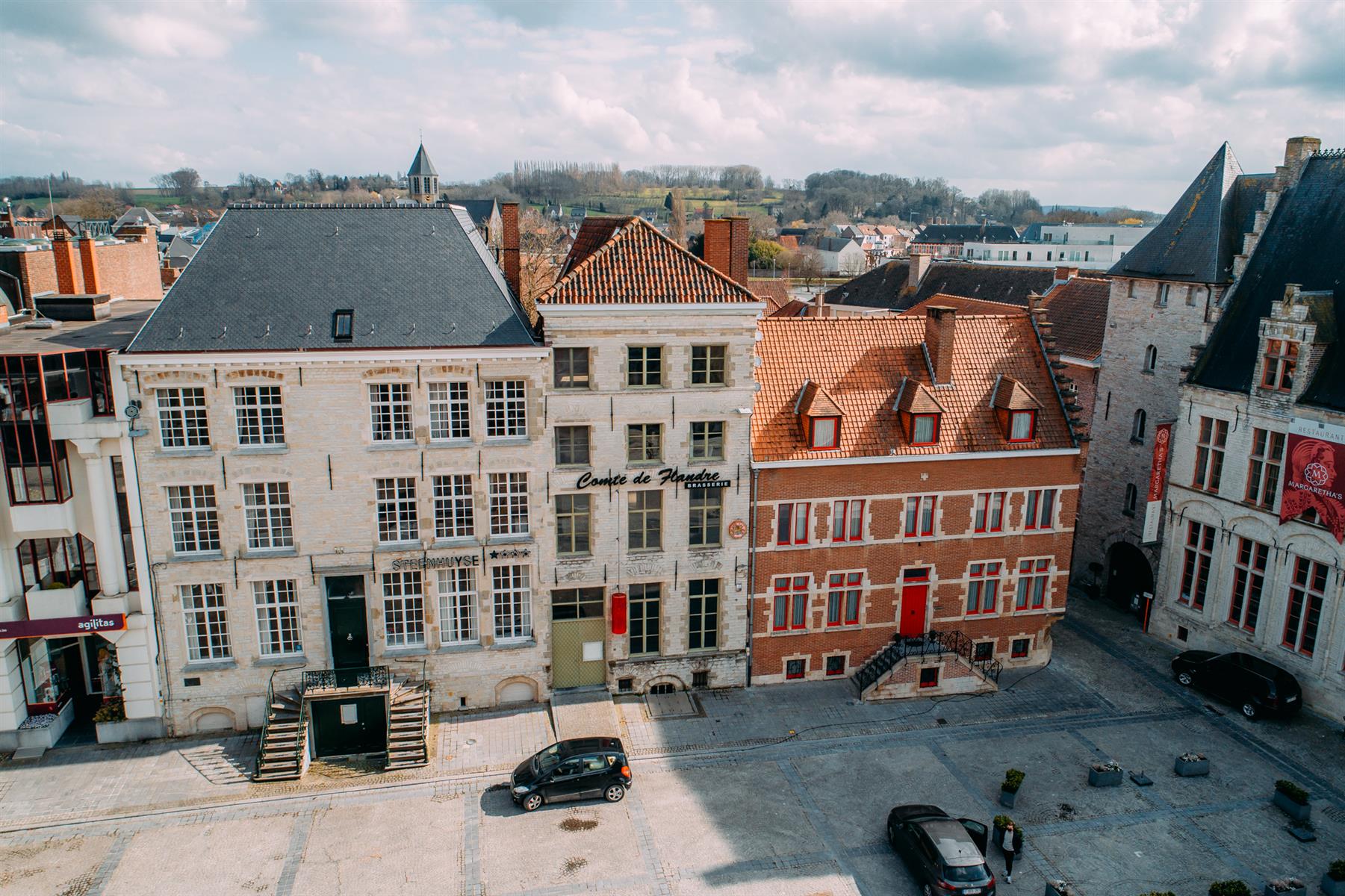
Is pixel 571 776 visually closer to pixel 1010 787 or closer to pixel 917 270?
pixel 1010 787

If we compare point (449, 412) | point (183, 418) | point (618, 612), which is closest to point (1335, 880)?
point (618, 612)

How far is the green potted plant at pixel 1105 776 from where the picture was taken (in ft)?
93.0

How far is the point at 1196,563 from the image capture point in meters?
36.8

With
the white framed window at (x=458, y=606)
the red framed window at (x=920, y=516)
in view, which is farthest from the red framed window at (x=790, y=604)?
the white framed window at (x=458, y=606)

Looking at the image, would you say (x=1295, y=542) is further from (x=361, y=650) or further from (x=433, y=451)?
(x=361, y=650)

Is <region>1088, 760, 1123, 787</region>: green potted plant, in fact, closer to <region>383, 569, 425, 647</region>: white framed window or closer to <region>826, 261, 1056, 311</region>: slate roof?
<region>383, 569, 425, 647</region>: white framed window

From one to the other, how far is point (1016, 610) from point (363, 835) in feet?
80.5

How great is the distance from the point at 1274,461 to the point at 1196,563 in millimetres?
5435

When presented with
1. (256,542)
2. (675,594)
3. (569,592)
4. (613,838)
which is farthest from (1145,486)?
(256,542)

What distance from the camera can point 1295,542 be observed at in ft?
107

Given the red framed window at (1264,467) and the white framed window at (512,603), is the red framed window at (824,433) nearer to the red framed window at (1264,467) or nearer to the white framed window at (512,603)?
the white framed window at (512,603)

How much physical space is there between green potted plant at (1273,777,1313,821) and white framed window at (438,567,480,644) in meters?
25.2

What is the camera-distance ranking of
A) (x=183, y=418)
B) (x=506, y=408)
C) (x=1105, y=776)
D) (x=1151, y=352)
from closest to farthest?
(x=183, y=418) < (x=1105, y=776) < (x=506, y=408) < (x=1151, y=352)

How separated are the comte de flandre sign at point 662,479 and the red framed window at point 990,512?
973 centimetres
